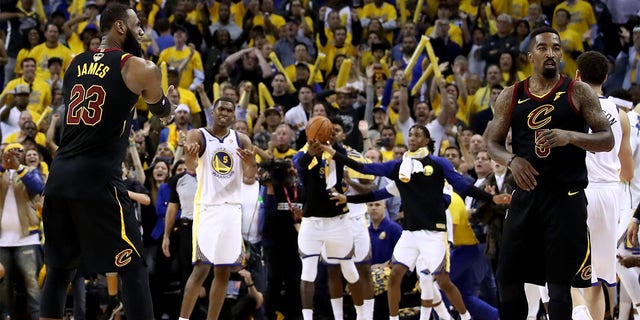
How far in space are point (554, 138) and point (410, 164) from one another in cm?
494

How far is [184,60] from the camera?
17938 mm

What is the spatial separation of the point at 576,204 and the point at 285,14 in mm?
14475

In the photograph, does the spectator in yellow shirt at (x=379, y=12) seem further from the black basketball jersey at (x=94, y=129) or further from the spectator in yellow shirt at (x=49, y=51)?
the black basketball jersey at (x=94, y=129)

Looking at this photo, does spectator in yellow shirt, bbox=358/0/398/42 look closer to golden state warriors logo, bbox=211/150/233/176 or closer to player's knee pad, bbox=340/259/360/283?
player's knee pad, bbox=340/259/360/283

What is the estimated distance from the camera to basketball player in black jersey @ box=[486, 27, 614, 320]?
677cm

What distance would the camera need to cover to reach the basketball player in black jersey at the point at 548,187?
22.2 ft

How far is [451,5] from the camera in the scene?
63.2 feet

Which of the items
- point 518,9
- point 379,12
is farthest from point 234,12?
point 518,9

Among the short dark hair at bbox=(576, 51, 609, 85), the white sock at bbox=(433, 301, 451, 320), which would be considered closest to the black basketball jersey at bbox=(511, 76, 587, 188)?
the short dark hair at bbox=(576, 51, 609, 85)

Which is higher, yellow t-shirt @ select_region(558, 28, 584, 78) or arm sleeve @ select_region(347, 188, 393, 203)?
yellow t-shirt @ select_region(558, 28, 584, 78)

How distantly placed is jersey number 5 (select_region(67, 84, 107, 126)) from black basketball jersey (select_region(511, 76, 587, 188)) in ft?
9.89

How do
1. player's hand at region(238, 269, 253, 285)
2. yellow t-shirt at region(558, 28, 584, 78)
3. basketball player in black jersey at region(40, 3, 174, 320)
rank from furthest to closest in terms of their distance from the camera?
yellow t-shirt at region(558, 28, 584, 78), player's hand at region(238, 269, 253, 285), basketball player in black jersey at region(40, 3, 174, 320)

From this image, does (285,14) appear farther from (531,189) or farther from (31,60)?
(531,189)

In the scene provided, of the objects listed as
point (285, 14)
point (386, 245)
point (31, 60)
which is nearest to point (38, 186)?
point (386, 245)
